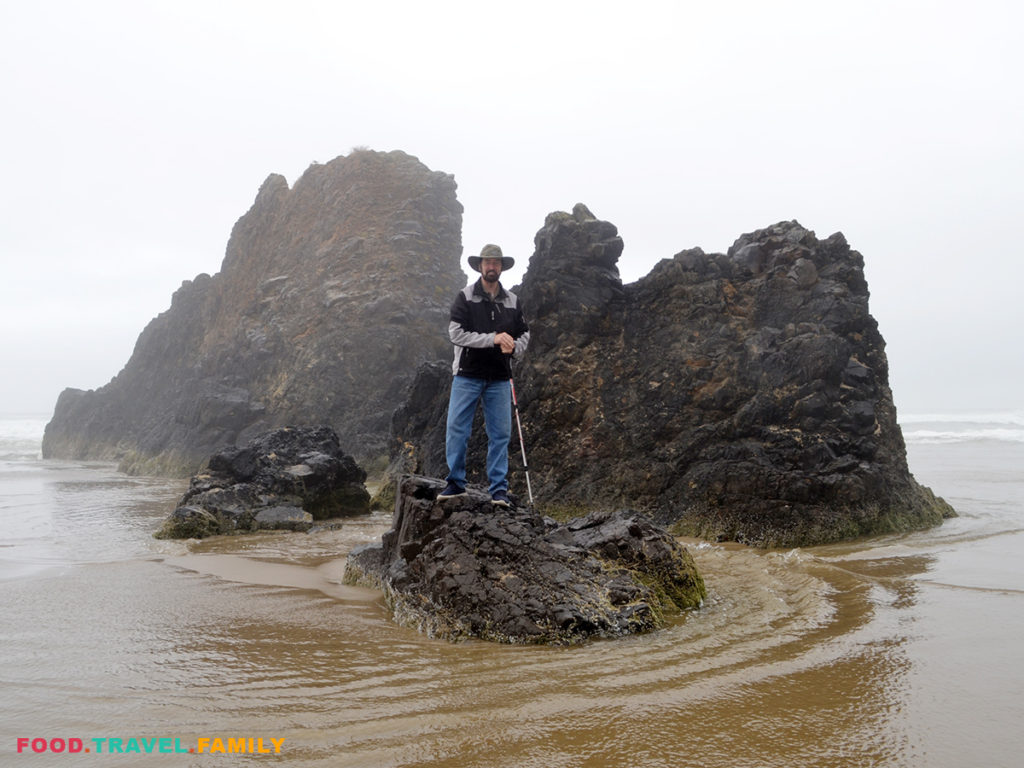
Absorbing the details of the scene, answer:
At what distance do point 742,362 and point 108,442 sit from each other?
4511 cm

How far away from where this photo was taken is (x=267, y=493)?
1282cm

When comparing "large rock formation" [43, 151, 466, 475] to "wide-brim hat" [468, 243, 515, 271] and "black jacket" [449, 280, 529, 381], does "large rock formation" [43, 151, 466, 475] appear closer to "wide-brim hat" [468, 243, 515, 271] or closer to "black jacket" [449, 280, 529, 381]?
"black jacket" [449, 280, 529, 381]

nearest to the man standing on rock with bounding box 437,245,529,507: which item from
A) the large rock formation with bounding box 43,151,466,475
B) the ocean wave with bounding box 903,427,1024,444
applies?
the large rock formation with bounding box 43,151,466,475

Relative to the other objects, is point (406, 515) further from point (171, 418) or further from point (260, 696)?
point (171, 418)

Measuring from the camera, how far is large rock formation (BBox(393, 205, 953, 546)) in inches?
377

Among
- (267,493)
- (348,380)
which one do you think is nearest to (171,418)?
(348,380)

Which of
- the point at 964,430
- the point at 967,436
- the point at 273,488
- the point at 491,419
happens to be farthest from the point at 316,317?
the point at 964,430

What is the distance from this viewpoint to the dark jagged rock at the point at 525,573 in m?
4.79

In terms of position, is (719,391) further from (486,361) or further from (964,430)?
(964,430)

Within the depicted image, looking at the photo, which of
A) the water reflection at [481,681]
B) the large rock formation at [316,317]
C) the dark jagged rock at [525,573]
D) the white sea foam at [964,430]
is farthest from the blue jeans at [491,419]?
the white sea foam at [964,430]

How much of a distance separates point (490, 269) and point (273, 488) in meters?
8.78

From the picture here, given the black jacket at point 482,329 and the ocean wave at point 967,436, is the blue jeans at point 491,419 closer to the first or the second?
the black jacket at point 482,329

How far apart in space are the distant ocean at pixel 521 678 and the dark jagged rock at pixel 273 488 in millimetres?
3943

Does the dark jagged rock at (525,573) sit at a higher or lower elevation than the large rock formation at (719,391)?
lower
